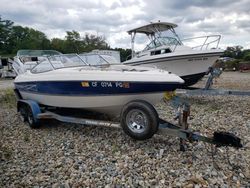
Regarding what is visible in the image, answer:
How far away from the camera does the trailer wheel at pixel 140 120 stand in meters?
4.53

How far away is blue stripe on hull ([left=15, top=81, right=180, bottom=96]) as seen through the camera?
4809 millimetres

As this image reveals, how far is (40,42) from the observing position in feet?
220

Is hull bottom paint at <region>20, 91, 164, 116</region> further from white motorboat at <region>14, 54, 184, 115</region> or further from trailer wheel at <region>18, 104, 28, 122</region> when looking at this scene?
trailer wheel at <region>18, 104, 28, 122</region>

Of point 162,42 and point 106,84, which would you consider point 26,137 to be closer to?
point 106,84

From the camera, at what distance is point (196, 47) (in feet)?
32.8

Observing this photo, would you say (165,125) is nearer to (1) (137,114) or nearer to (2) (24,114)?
(1) (137,114)

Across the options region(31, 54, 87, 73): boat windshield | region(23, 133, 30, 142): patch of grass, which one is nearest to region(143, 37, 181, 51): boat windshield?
region(31, 54, 87, 73): boat windshield

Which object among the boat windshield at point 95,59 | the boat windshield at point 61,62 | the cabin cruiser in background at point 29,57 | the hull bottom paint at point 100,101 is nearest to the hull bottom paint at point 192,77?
the boat windshield at point 95,59

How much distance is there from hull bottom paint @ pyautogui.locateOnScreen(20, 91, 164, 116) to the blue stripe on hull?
3.5 inches

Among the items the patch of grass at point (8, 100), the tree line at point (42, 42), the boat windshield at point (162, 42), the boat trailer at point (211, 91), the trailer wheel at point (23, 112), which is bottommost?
the patch of grass at point (8, 100)

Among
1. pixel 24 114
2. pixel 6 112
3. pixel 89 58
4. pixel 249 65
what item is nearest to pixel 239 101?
pixel 89 58

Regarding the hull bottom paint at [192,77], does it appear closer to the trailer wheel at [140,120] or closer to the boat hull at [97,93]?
the boat hull at [97,93]

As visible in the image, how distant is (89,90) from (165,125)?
5.45 feet

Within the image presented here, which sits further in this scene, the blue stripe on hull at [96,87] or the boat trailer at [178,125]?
the blue stripe on hull at [96,87]
